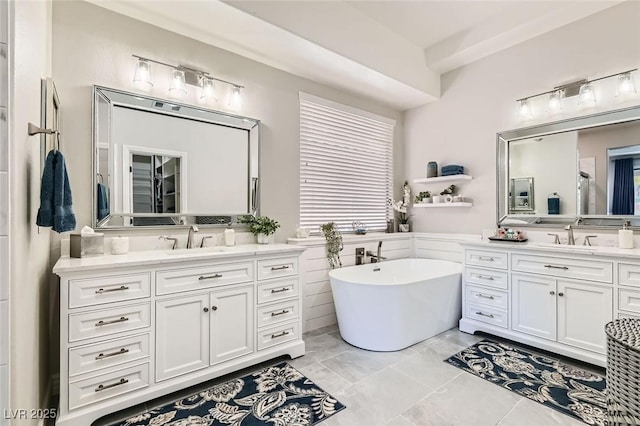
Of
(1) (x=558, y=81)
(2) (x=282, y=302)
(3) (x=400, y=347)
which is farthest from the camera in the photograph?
(1) (x=558, y=81)

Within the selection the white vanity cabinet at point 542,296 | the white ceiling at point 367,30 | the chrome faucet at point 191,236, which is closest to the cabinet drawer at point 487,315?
the white vanity cabinet at point 542,296

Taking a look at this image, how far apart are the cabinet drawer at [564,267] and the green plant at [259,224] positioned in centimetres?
232

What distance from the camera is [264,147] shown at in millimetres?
3094

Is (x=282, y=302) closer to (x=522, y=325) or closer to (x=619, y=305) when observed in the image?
(x=522, y=325)

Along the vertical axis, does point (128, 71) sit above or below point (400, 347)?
above

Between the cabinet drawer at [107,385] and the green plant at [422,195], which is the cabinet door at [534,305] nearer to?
the green plant at [422,195]

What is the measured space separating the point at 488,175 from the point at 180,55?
11.2ft

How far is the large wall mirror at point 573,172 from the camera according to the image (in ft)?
8.67

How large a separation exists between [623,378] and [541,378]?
1.71m

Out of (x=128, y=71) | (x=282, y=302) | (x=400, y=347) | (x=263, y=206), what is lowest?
(x=400, y=347)

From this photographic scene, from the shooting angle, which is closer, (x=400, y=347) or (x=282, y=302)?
(x=282, y=302)

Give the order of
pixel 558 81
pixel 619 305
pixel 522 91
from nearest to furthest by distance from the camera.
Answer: pixel 619 305
pixel 558 81
pixel 522 91

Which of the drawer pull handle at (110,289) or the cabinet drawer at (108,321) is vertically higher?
the drawer pull handle at (110,289)

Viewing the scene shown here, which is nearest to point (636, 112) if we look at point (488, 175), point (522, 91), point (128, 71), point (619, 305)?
point (522, 91)
